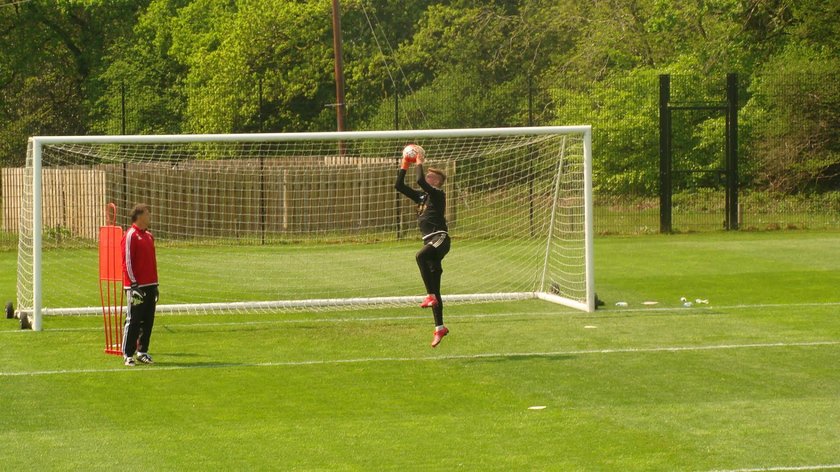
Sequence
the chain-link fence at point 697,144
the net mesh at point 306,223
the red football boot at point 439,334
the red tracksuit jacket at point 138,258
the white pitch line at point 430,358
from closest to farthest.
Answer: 1. the white pitch line at point 430,358
2. the red tracksuit jacket at point 138,258
3. the red football boot at point 439,334
4. the net mesh at point 306,223
5. the chain-link fence at point 697,144

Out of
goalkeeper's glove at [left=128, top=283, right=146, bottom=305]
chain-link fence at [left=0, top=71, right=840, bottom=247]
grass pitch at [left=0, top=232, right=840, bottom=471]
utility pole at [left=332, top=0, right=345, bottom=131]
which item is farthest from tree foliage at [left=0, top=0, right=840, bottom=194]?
goalkeeper's glove at [left=128, top=283, right=146, bottom=305]


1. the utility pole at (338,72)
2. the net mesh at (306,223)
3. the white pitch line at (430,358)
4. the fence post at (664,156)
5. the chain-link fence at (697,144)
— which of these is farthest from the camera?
the utility pole at (338,72)

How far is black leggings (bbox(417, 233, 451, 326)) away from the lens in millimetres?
12883

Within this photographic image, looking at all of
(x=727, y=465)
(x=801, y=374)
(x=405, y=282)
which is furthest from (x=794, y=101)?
(x=727, y=465)

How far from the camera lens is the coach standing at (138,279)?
12.1m

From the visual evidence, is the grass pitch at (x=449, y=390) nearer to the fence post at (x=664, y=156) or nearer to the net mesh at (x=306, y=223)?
the net mesh at (x=306, y=223)

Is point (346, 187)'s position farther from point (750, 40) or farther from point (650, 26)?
point (650, 26)

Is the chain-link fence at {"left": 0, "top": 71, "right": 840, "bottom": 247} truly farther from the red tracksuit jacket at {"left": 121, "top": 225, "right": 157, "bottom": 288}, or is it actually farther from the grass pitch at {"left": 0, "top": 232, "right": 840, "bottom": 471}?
the red tracksuit jacket at {"left": 121, "top": 225, "right": 157, "bottom": 288}

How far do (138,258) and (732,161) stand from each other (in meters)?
19.9

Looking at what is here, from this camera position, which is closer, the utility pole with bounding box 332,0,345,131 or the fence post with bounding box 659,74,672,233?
the fence post with bounding box 659,74,672,233

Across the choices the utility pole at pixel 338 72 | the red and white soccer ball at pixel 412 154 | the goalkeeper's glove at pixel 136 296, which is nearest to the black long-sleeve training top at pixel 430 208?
the red and white soccer ball at pixel 412 154

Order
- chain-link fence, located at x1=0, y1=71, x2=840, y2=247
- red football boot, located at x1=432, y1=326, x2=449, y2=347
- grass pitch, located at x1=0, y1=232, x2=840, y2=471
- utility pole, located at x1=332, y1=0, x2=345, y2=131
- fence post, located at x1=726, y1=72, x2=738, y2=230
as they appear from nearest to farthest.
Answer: grass pitch, located at x1=0, y1=232, x2=840, y2=471 → red football boot, located at x1=432, y1=326, x2=449, y2=347 → fence post, located at x1=726, y1=72, x2=738, y2=230 → chain-link fence, located at x1=0, y1=71, x2=840, y2=247 → utility pole, located at x1=332, y1=0, x2=345, y2=131

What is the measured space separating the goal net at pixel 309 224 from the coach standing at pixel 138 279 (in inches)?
187

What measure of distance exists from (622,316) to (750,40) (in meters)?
22.3
